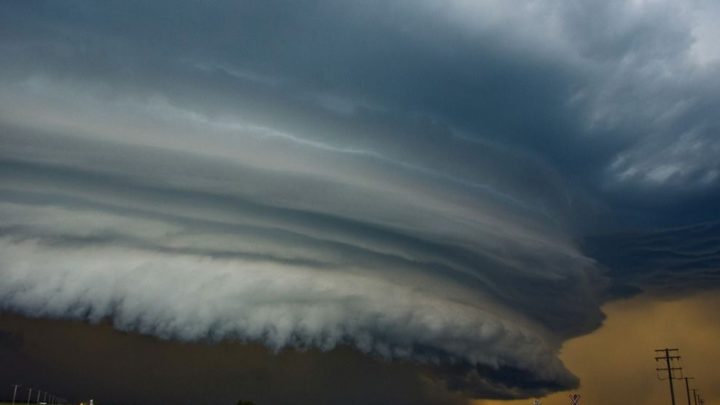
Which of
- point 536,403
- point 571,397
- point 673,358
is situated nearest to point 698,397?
point 673,358

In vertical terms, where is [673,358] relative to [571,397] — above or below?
above

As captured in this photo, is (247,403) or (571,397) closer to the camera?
(571,397)

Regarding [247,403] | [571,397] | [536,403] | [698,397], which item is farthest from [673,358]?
[247,403]

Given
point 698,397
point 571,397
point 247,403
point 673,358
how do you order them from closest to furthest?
point 571,397
point 673,358
point 247,403
point 698,397

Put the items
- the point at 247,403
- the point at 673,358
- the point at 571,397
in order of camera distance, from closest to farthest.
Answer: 1. the point at 571,397
2. the point at 673,358
3. the point at 247,403

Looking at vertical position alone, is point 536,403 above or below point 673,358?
below

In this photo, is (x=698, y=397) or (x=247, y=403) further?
(x=698, y=397)

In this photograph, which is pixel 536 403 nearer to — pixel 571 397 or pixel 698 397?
pixel 571 397

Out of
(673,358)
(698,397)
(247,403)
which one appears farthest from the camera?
(698,397)

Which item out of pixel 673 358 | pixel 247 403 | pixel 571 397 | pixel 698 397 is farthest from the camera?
pixel 698 397

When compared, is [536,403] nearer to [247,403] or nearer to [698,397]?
[247,403]
